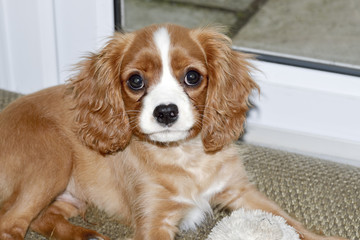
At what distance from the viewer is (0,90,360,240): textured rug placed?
242cm

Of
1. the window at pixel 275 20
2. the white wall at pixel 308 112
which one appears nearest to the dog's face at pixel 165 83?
the white wall at pixel 308 112

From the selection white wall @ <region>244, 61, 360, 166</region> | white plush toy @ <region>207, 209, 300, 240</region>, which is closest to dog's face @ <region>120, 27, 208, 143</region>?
white plush toy @ <region>207, 209, 300, 240</region>

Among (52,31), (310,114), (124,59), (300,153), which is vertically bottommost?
(300,153)

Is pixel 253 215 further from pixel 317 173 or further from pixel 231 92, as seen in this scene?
pixel 317 173

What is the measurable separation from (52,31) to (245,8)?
5.12 ft

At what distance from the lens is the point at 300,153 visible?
9.93ft

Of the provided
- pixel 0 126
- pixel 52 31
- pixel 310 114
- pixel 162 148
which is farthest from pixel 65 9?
pixel 310 114

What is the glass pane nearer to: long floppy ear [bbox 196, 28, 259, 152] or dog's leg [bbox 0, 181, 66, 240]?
long floppy ear [bbox 196, 28, 259, 152]

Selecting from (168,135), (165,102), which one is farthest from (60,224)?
(165,102)

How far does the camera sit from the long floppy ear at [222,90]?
2.22m

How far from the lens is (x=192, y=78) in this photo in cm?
213

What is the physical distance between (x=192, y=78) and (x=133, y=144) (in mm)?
398

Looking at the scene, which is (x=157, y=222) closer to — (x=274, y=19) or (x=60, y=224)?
(x=60, y=224)

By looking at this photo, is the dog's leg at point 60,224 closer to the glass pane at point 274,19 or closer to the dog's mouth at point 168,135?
the dog's mouth at point 168,135
